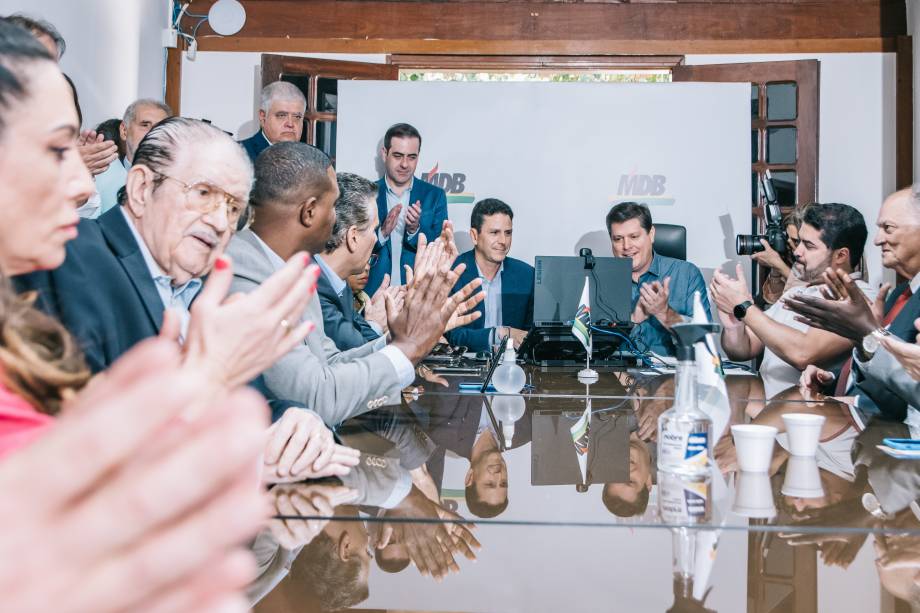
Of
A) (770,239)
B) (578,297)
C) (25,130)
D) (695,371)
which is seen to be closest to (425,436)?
(695,371)

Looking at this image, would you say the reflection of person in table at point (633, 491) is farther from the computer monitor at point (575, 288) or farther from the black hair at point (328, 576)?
the computer monitor at point (575, 288)

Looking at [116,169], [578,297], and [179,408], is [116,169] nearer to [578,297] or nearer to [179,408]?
[578,297]

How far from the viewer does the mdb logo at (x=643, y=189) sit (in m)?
5.12

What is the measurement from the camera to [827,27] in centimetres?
533

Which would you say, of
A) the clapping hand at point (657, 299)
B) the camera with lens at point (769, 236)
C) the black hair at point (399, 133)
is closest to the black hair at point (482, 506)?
the clapping hand at point (657, 299)

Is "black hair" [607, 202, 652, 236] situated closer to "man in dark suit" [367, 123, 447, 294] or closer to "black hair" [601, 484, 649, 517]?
"man in dark suit" [367, 123, 447, 294]

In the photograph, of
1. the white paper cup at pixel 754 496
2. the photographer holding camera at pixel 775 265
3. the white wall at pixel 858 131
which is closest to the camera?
the white paper cup at pixel 754 496

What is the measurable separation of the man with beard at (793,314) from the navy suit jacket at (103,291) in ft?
6.95

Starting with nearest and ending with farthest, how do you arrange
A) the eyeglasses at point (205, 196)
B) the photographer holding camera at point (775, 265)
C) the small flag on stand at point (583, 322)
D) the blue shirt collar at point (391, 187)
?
the eyeglasses at point (205, 196)
the small flag on stand at point (583, 322)
the photographer holding camera at point (775, 265)
the blue shirt collar at point (391, 187)

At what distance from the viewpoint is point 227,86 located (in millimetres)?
5453

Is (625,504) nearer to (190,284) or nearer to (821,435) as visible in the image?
(821,435)

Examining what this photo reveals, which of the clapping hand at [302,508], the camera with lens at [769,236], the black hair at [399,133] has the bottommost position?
the clapping hand at [302,508]

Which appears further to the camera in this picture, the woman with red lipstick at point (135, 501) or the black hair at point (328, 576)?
the black hair at point (328, 576)

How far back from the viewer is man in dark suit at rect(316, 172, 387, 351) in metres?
2.68
